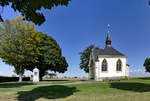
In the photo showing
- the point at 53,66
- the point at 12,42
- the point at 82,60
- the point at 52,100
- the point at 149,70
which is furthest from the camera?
the point at 149,70

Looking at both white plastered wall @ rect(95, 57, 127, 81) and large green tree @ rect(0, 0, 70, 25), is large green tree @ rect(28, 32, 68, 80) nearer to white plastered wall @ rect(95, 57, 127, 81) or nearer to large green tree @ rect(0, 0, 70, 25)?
white plastered wall @ rect(95, 57, 127, 81)

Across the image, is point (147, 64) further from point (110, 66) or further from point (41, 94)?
point (41, 94)

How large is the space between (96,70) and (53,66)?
475 inches

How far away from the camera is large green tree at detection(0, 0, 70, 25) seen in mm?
5281

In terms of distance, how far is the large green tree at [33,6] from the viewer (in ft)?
17.3

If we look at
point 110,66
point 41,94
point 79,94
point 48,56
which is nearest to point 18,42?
point 48,56

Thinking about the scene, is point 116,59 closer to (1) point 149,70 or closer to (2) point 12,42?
(2) point 12,42

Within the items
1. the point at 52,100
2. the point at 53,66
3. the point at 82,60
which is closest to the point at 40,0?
the point at 52,100

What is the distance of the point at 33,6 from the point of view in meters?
5.39

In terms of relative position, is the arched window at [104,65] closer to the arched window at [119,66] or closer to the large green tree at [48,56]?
the arched window at [119,66]

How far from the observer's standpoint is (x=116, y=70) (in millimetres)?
28484

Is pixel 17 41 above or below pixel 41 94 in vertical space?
above

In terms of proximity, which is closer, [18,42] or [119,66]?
[18,42]

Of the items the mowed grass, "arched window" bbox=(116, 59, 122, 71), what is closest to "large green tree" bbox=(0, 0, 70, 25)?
the mowed grass
